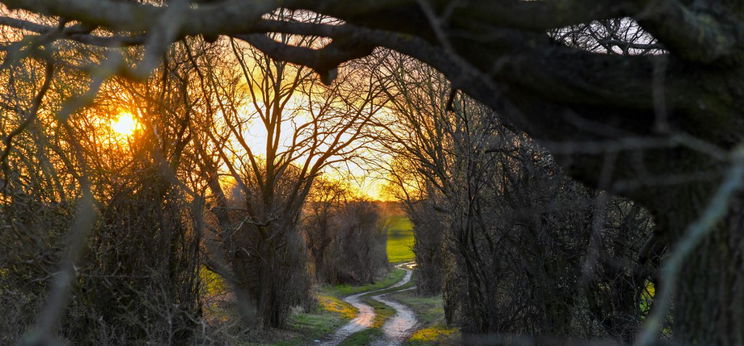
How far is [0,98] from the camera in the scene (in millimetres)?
9719

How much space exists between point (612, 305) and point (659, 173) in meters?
6.13

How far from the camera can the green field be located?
Result: 51375mm

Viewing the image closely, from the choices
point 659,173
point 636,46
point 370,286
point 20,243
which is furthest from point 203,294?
point 370,286

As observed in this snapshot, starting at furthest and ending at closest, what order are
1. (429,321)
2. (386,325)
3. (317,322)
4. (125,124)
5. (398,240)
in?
1. (398,240)
2. (429,321)
3. (386,325)
4. (317,322)
5. (125,124)

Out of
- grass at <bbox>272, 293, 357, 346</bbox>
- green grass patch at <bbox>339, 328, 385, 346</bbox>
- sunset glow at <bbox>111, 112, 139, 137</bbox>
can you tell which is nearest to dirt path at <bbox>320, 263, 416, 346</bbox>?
green grass patch at <bbox>339, 328, 385, 346</bbox>

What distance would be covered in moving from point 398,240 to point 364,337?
204 ft

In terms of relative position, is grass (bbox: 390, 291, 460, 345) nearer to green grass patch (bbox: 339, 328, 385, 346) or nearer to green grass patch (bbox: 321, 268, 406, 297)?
green grass patch (bbox: 339, 328, 385, 346)

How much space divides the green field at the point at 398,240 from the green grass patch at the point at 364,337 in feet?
94.5

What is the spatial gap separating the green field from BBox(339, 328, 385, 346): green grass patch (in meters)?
28.8

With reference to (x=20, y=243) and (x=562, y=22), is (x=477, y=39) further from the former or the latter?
(x=20, y=243)

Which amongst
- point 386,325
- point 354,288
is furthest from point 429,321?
point 354,288

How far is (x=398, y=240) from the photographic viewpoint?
80.4 metres

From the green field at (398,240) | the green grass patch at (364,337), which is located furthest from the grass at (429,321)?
the green field at (398,240)

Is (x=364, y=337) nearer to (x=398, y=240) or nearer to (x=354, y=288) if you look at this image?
(x=354, y=288)
